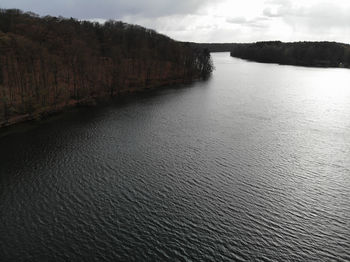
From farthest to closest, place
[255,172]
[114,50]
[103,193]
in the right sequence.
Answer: [114,50]
[255,172]
[103,193]

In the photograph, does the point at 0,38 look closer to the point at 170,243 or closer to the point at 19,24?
the point at 19,24

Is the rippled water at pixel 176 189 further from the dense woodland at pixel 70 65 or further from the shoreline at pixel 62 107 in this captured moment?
the dense woodland at pixel 70 65

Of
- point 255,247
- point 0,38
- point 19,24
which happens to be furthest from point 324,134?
point 19,24

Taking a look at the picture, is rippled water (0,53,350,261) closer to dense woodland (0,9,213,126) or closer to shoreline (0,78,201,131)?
shoreline (0,78,201,131)

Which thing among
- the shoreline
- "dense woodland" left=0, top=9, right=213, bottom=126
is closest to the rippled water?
the shoreline

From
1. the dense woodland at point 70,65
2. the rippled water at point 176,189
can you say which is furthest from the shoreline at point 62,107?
the rippled water at point 176,189
